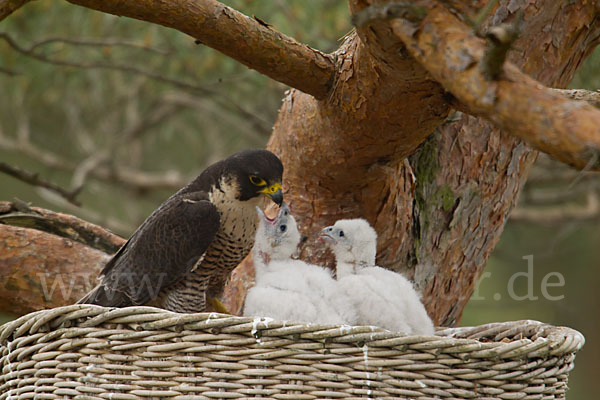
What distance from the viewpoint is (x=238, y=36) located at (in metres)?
2.25

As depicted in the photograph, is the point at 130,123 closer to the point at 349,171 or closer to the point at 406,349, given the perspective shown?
the point at 349,171

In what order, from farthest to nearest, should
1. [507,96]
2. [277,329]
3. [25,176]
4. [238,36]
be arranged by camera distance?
[25,176] < [238,36] < [277,329] < [507,96]

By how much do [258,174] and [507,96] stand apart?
152cm

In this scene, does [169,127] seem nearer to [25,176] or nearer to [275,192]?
[25,176]

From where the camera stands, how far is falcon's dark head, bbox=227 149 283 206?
2.81 meters

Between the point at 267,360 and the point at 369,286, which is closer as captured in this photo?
the point at 267,360

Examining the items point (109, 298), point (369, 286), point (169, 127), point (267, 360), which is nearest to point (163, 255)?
point (109, 298)

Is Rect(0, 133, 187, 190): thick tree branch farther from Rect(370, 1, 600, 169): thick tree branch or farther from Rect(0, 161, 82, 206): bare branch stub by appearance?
Rect(370, 1, 600, 169): thick tree branch

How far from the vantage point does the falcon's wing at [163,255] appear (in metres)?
2.75

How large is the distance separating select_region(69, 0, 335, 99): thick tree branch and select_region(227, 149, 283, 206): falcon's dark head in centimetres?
38

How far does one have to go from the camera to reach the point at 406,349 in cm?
198

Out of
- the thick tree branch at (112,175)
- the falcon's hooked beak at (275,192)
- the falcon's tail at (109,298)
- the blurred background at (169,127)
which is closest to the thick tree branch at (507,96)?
the falcon's hooked beak at (275,192)

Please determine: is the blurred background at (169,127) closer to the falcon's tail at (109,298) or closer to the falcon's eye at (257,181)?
the falcon's tail at (109,298)

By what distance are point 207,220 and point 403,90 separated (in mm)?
925
